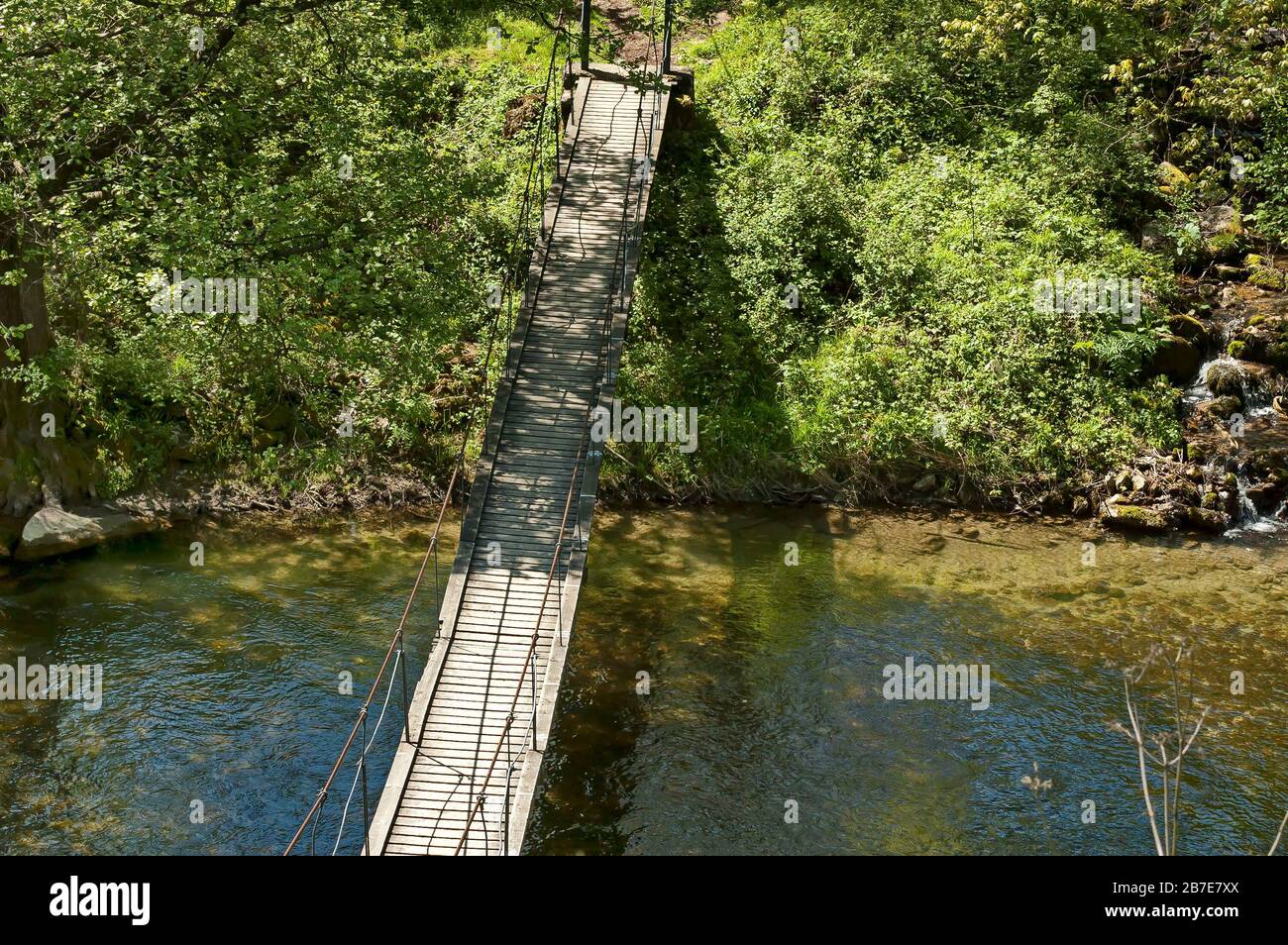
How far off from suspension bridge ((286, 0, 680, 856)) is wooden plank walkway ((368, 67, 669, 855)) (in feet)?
0.07

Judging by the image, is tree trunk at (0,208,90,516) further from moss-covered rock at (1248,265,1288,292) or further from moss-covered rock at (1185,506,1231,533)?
moss-covered rock at (1248,265,1288,292)

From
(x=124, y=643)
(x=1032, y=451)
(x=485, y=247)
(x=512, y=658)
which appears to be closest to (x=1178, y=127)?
(x=1032, y=451)

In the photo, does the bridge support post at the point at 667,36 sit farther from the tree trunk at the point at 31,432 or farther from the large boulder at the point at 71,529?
the large boulder at the point at 71,529

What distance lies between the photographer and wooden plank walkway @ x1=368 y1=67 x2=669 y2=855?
39.9 feet

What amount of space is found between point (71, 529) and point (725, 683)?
1035 cm

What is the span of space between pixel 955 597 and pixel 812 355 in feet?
20.9

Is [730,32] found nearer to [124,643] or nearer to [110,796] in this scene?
[124,643]

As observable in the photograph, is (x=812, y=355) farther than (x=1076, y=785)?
Yes

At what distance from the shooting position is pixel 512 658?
13875mm

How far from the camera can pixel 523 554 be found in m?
15.2

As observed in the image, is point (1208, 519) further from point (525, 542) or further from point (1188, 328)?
point (525, 542)

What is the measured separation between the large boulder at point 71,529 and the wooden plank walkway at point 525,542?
6.85 m

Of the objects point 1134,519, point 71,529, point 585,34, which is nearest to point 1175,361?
point 1134,519

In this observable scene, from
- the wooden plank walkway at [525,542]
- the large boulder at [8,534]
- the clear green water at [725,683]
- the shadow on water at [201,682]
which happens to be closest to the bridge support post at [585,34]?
the wooden plank walkway at [525,542]
